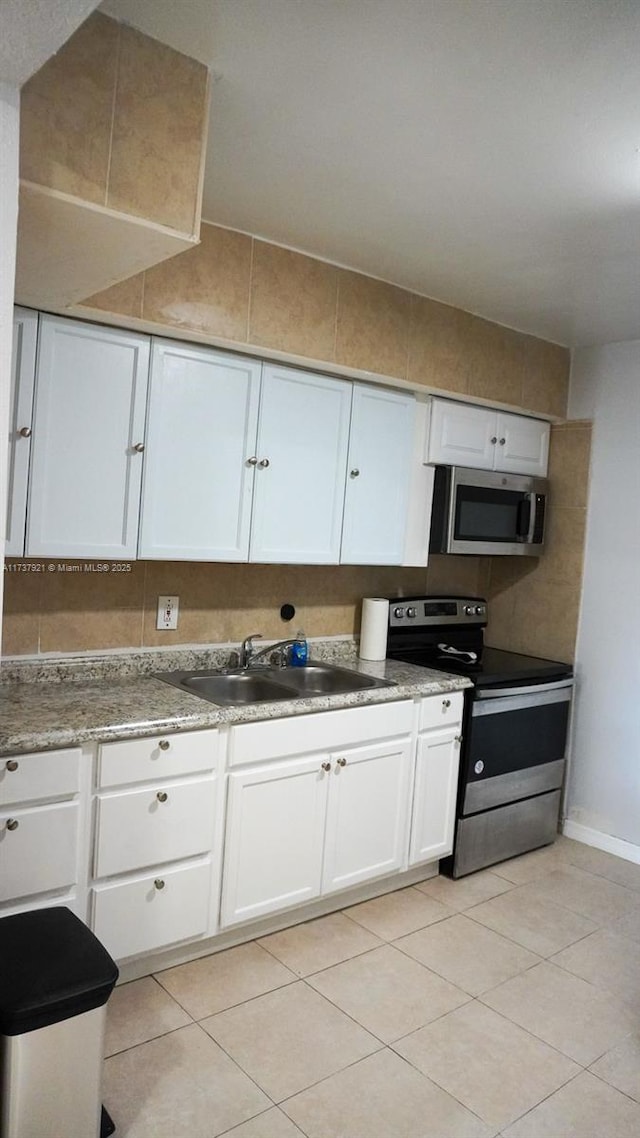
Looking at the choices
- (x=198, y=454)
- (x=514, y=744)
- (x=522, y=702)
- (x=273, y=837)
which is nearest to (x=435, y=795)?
(x=514, y=744)

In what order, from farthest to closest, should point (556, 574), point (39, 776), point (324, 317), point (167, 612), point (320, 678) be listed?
1. point (556, 574)
2. point (320, 678)
3. point (167, 612)
4. point (324, 317)
5. point (39, 776)

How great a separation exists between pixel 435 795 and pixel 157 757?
52.6 inches

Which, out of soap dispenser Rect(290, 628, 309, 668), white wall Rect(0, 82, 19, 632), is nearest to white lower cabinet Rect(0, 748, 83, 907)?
white wall Rect(0, 82, 19, 632)

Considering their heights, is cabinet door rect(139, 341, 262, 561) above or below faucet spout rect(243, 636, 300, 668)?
above

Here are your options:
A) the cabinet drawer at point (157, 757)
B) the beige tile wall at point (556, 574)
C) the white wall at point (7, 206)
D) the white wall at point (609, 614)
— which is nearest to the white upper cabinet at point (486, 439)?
the beige tile wall at point (556, 574)

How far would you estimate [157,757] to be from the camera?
7.62ft

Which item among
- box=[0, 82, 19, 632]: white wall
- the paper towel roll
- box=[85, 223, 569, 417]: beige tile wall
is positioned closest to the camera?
box=[0, 82, 19, 632]: white wall

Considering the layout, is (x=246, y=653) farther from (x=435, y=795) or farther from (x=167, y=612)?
(x=435, y=795)

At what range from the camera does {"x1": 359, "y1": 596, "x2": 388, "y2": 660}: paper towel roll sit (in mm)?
3496

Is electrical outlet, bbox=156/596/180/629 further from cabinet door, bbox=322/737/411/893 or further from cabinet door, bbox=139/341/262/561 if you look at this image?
cabinet door, bbox=322/737/411/893

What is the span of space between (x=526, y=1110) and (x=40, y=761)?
1547mm

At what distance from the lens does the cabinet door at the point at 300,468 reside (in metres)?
2.83

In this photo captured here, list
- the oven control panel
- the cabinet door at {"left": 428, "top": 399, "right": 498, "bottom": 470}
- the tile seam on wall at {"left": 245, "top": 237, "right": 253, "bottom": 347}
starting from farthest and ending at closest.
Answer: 1. the oven control panel
2. the cabinet door at {"left": 428, "top": 399, "right": 498, "bottom": 470}
3. the tile seam on wall at {"left": 245, "top": 237, "right": 253, "bottom": 347}

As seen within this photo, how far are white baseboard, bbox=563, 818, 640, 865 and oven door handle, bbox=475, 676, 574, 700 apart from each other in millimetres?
722
